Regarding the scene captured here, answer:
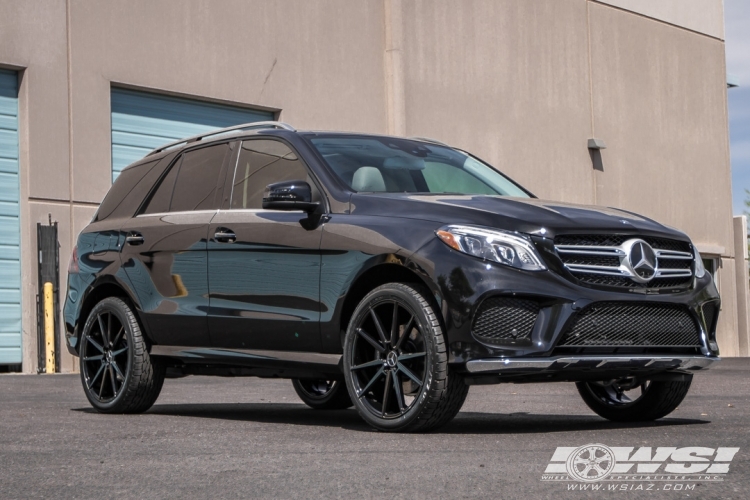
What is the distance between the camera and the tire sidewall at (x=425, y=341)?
6238 millimetres

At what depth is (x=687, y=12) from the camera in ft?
104

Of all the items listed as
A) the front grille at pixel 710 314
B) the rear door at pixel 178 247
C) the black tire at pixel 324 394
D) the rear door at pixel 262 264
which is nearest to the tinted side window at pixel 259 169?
the rear door at pixel 262 264

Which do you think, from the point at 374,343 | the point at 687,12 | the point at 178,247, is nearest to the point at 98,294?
the point at 178,247

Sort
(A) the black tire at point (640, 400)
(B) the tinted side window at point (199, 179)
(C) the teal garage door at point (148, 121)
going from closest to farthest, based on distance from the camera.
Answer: (A) the black tire at point (640, 400) → (B) the tinted side window at point (199, 179) → (C) the teal garage door at point (148, 121)

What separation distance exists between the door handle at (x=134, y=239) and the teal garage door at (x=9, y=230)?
869 centimetres

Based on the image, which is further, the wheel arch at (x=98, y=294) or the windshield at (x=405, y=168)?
the wheel arch at (x=98, y=294)

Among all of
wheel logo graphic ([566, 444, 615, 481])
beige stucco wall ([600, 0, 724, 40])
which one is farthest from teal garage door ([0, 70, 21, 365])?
beige stucco wall ([600, 0, 724, 40])

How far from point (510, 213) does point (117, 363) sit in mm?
3336

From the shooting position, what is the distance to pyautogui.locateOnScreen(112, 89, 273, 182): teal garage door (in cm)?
1808

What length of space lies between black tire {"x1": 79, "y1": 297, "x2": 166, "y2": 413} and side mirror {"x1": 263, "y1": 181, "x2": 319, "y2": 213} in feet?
5.83

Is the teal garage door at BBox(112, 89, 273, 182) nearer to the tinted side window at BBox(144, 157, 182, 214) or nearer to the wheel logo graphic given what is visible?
→ the tinted side window at BBox(144, 157, 182, 214)

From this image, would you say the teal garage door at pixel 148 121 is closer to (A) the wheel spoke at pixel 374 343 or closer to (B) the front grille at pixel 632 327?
(A) the wheel spoke at pixel 374 343

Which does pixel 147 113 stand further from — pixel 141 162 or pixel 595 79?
pixel 595 79

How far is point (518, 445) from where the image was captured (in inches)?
229
